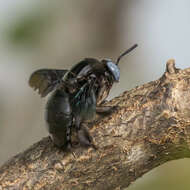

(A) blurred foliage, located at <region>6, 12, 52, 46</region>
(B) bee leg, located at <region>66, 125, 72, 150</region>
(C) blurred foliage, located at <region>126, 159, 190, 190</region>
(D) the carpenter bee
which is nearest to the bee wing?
(D) the carpenter bee

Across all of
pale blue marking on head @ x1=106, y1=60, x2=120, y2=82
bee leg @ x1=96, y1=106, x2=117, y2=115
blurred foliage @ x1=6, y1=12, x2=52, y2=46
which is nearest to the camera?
bee leg @ x1=96, y1=106, x2=117, y2=115

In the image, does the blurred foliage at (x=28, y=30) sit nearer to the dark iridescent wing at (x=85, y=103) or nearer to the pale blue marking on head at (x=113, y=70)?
the pale blue marking on head at (x=113, y=70)

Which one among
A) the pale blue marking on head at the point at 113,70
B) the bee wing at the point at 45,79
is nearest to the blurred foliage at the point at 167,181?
the pale blue marking on head at the point at 113,70

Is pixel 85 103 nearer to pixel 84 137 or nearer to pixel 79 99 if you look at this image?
pixel 79 99

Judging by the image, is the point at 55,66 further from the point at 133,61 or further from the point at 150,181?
the point at 150,181

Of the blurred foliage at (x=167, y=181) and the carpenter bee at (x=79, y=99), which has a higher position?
the carpenter bee at (x=79, y=99)

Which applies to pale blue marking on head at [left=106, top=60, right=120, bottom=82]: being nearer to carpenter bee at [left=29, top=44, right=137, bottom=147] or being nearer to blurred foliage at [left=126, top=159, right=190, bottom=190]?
carpenter bee at [left=29, top=44, right=137, bottom=147]

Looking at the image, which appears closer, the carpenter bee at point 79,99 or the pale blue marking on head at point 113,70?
the carpenter bee at point 79,99
